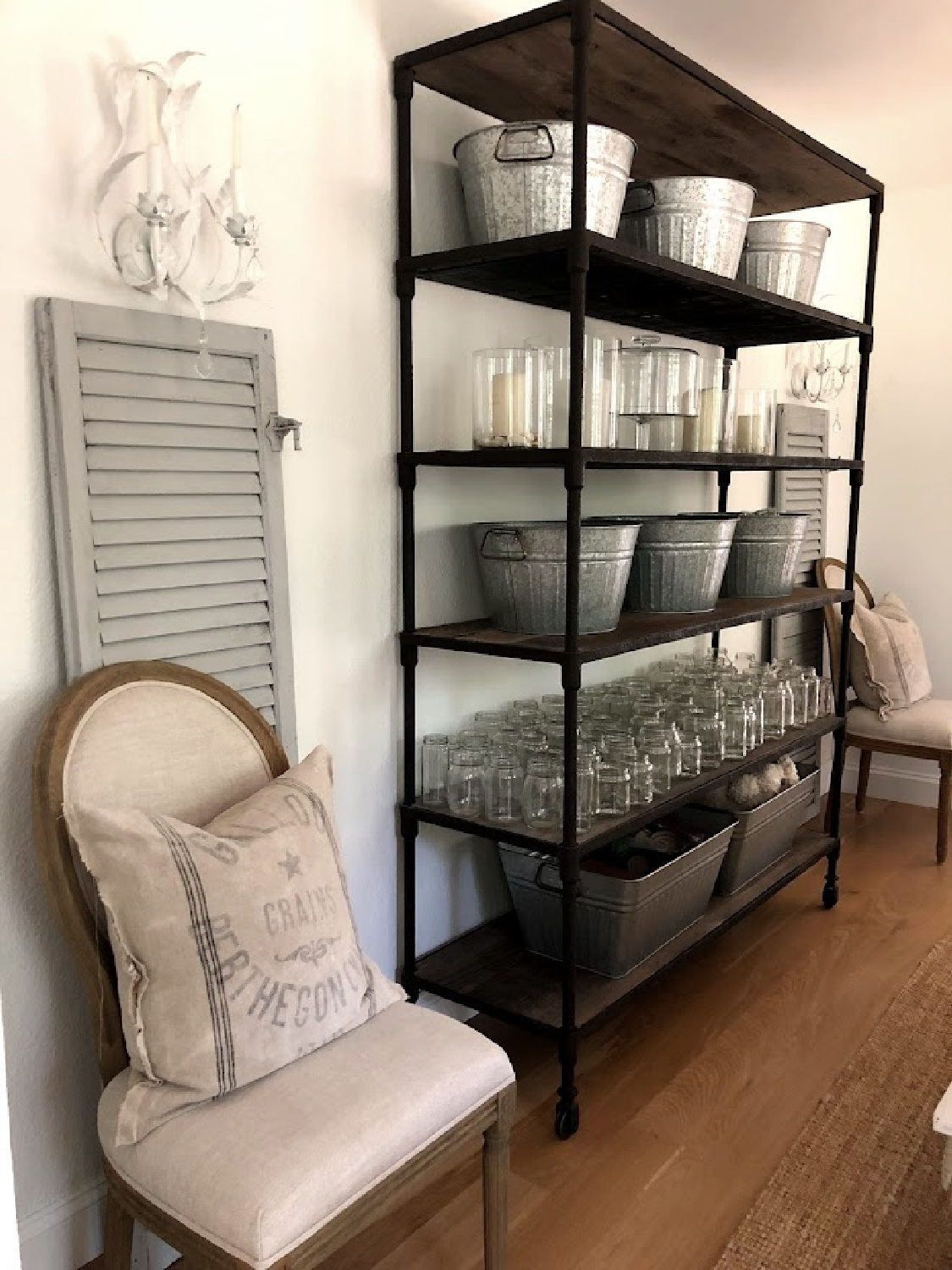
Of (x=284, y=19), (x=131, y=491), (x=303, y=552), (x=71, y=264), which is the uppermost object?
(x=284, y=19)

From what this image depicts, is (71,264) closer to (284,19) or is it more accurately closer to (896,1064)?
(284,19)

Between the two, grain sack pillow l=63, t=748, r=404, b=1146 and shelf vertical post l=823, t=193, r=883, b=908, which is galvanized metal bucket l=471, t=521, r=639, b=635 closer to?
grain sack pillow l=63, t=748, r=404, b=1146

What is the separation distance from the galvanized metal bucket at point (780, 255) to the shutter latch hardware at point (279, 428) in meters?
1.38

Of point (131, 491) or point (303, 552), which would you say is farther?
point (303, 552)

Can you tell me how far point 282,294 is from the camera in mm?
1873

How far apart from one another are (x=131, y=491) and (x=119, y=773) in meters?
0.44

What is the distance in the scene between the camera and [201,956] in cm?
136

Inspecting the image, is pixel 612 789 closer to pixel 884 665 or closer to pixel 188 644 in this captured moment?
pixel 188 644

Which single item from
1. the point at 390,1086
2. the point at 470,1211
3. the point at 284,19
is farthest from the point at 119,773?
the point at 284,19

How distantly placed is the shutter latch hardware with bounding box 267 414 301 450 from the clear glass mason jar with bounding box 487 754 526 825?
0.79 meters

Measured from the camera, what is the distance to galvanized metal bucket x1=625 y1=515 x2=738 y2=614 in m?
2.43

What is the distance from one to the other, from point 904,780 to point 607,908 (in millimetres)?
2517

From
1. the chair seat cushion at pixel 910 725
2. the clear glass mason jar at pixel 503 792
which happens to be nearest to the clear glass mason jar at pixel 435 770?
the clear glass mason jar at pixel 503 792

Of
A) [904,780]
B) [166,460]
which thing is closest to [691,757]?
[166,460]
